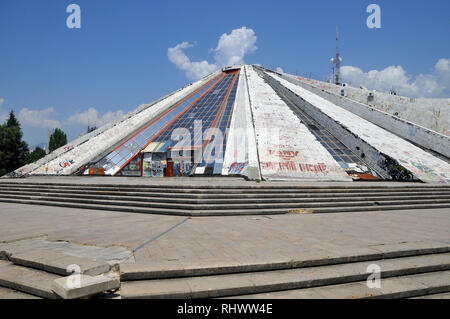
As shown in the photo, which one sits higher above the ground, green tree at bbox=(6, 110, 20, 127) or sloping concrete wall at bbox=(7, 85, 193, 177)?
green tree at bbox=(6, 110, 20, 127)

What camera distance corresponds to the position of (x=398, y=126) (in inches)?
649

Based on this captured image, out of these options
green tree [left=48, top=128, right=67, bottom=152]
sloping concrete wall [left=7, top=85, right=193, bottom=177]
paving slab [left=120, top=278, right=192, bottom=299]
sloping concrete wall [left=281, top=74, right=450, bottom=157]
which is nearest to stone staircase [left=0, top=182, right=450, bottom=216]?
paving slab [left=120, top=278, right=192, bottom=299]

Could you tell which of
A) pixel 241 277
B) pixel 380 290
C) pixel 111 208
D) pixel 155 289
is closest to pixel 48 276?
pixel 155 289

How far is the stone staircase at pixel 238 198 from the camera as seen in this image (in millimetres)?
7723

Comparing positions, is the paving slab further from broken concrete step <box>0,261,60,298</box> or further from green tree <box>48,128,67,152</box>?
green tree <box>48,128,67,152</box>

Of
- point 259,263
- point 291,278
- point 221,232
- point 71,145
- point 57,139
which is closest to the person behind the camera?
point 291,278

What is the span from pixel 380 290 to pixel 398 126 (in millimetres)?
16189

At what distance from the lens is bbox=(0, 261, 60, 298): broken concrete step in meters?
2.80

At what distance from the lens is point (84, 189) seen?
990 cm

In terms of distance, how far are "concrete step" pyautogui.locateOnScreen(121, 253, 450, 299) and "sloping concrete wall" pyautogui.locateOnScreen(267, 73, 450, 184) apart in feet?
32.8

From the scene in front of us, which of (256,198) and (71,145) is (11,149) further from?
(256,198)

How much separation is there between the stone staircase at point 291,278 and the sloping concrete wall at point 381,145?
1007 centimetres
